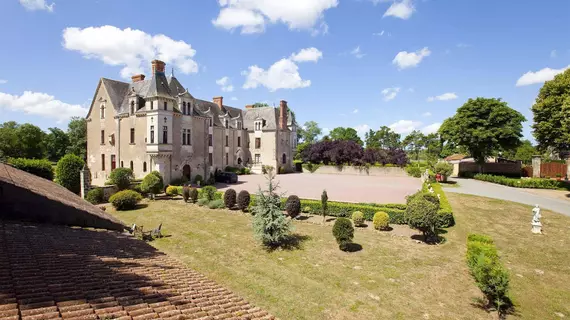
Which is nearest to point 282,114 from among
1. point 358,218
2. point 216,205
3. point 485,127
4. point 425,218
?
point 485,127

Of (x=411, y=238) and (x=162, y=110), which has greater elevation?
(x=162, y=110)

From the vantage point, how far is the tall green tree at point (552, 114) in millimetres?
29972

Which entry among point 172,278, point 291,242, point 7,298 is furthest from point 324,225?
point 7,298

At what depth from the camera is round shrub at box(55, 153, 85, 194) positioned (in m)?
27.2

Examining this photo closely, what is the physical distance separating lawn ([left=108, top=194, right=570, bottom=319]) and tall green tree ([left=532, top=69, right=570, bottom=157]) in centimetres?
1416

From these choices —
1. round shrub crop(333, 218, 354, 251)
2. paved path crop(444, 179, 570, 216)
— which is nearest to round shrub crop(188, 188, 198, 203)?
round shrub crop(333, 218, 354, 251)

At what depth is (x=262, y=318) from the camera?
5434 millimetres

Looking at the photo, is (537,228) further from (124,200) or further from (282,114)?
(282,114)

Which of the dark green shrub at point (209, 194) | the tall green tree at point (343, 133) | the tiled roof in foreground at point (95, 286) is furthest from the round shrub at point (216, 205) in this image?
the tall green tree at point (343, 133)

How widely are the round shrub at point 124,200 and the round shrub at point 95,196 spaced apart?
3056 mm

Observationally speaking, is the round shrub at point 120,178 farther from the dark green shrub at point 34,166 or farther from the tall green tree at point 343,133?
the tall green tree at point 343,133

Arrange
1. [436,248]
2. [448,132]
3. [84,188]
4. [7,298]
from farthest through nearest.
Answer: [448,132], [84,188], [436,248], [7,298]

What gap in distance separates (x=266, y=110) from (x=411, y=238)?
4411 centimetres

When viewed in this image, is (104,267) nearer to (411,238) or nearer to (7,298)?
(7,298)
